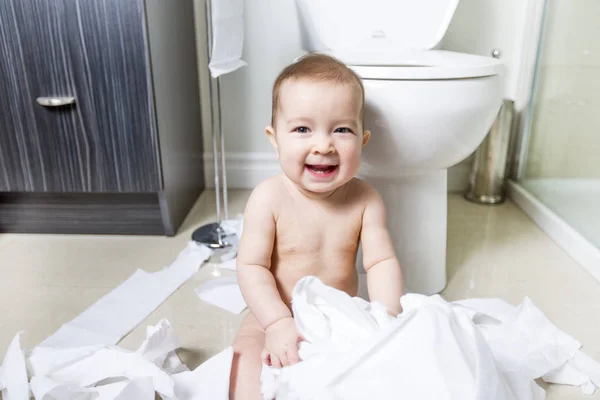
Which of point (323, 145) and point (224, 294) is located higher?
point (323, 145)

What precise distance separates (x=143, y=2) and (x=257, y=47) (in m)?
0.50

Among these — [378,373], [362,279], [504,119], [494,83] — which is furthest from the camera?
[504,119]

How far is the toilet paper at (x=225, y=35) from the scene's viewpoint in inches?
35.3

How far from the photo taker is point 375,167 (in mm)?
855

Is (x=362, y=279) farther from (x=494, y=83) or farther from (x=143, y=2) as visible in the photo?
(x=143, y=2)

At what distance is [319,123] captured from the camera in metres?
0.67

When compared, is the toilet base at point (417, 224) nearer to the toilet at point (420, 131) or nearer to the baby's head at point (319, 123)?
the toilet at point (420, 131)

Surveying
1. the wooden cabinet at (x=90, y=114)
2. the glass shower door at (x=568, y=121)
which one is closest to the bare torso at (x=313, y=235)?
the wooden cabinet at (x=90, y=114)

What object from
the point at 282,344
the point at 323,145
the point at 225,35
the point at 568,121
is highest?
the point at 225,35

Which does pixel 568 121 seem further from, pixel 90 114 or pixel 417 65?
pixel 90 114

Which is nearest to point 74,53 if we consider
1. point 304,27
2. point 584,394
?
point 304,27

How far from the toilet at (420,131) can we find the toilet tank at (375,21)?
0.23 feet

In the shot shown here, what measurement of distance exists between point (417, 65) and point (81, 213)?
84cm

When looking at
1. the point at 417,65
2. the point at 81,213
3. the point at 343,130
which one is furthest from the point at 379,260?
the point at 81,213
